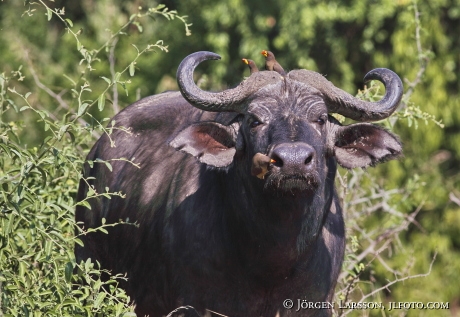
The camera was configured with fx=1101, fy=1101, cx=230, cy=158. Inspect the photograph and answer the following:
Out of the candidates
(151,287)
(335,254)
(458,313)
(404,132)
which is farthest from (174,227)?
(458,313)

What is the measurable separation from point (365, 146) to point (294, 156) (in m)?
0.90

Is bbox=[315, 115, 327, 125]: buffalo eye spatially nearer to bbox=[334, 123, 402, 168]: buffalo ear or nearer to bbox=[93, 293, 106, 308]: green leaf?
bbox=[334, 123, 402, 168]: buffalo ear

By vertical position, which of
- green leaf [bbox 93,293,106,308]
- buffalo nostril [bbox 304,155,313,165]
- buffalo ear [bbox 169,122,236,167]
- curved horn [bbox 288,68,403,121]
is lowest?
green leaf [bbox 93,293,106,308]

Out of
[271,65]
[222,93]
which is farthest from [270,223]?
[271,65]

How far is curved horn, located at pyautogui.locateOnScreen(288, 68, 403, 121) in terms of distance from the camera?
6480mm

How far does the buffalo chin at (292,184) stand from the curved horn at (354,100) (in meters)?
0.72

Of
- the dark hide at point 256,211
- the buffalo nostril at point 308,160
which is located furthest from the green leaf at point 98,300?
the buffalo nostril at point 308,160

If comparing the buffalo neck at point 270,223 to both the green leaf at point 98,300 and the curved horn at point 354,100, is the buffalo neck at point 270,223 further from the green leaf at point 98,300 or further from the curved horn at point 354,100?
the green leaf at point 98,300

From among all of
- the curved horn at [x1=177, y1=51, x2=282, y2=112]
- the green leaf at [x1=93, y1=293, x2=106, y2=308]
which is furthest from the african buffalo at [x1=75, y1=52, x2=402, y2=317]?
the green leaf at [x1=93, y1=293, x2=106, y2=308]

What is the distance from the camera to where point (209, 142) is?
6.53 metres

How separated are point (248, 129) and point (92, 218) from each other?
6.52ft

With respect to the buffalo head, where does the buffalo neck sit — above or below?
below

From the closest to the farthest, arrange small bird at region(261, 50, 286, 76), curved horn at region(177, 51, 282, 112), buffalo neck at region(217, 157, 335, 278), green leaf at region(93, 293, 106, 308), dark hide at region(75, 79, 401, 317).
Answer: green leaf at region(93, 293, 106, 308) < dark hide at region(75, 79, 401, 317) < buffalo neck at region(217, 157, 335, 278) < curved horn at region(177, 51, 282, 112) < small bird at region(261, 50, 286, 76)

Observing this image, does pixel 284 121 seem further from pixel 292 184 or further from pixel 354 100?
pixel 354 100
